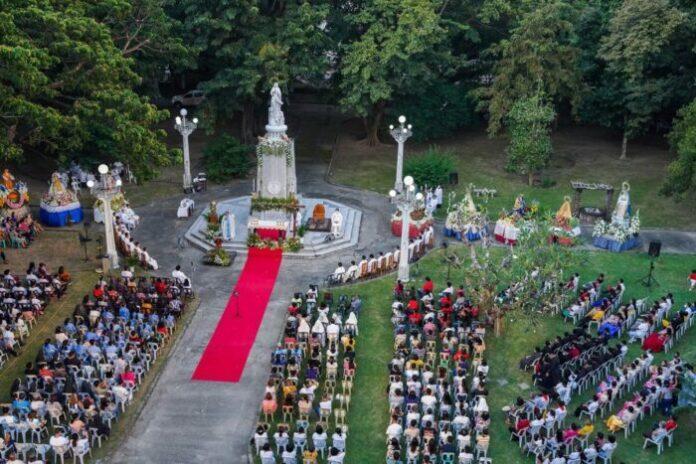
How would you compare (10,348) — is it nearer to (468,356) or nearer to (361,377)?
(361,377)

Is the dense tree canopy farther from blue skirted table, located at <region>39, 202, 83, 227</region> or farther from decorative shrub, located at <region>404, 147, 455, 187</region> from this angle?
A: decorative shrub, located at <region>404, 147, 455, 187</region>

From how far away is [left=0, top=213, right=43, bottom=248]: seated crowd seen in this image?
32.6 m

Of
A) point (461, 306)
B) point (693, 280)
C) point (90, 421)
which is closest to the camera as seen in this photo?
point (90, 421)

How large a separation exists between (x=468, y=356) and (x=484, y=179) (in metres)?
Result: 17.5

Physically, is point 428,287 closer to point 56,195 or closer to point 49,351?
point 49,351

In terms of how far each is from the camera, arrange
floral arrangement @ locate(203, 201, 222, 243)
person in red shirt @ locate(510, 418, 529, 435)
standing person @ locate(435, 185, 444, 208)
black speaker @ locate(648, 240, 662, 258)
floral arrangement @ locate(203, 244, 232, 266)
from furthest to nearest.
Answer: standing person @ locate(435, 185, 444, 208)
floral arrangement @ locate(203, 201, 222, 243)
floral arrangement @ locate(203, 244, 232, 266)
black speaker @ locate(648, 240, 662, 258)
person in red shirt @ locate(510, 418, 529, 435)

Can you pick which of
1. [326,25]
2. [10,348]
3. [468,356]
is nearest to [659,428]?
[468,356]

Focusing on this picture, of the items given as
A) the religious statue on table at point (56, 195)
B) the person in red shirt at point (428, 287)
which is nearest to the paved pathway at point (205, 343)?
the religious statue on table at point (56, 195)

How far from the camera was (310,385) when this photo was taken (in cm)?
2297

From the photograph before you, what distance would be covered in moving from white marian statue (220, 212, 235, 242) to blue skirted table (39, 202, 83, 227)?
6.32 m

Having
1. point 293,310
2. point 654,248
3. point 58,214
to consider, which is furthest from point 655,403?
point 58,214

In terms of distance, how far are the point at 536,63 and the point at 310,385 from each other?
2274 centimetres

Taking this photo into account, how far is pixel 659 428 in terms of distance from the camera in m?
21.6

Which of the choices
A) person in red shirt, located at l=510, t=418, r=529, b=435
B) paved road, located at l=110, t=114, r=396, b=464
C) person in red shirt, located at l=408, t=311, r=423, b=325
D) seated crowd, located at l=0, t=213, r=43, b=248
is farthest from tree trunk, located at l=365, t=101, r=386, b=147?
person in red shirt, located at l=510, t=418, r=529, b=435
